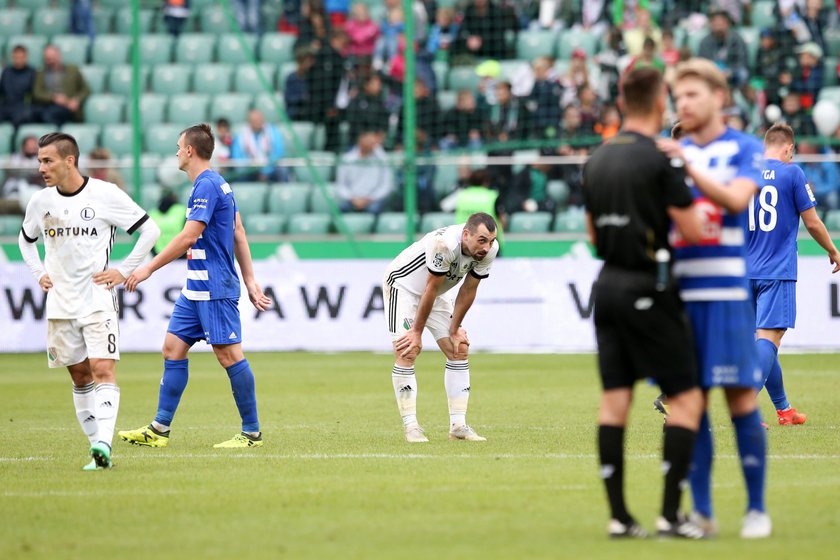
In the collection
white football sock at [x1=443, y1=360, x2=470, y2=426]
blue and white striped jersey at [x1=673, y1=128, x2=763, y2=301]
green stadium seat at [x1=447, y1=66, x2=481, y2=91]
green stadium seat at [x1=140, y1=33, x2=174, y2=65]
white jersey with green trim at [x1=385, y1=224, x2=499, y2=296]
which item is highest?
green stadium seat at [x1=140, y1=33, x2=174, y2=65]

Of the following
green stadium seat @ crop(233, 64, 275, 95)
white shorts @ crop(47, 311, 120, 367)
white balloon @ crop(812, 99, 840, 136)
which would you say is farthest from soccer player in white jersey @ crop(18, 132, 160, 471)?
green stadium seat @ crop(233, 64, 275, 95)

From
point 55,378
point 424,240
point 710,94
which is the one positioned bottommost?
point 55,378

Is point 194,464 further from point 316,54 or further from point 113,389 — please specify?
point 316,54

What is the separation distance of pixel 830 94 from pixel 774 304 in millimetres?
11192

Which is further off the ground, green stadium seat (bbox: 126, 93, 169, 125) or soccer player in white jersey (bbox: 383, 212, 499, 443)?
green stadium seat (bbox: 126, 93, 169, 125)

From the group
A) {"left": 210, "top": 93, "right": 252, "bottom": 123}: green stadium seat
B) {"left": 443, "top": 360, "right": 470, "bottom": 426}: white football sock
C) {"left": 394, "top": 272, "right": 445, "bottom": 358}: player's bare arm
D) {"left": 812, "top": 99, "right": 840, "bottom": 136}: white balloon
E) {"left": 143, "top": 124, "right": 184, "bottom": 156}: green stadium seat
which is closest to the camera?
{"left": 394, "top": 272, "right": 445, "bottom": 358}: player's bare arm

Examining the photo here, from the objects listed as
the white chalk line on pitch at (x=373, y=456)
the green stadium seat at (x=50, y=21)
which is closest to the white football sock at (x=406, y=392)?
the white chalk line on pitch at (x=373, y=456)

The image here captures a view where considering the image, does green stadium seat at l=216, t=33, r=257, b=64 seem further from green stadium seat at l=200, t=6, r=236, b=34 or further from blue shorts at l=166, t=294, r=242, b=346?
blue shorts at l=166, t=294, r=242, b=346

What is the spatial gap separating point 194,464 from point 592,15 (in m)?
15.4

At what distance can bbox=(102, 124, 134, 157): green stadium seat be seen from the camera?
74.6 feet

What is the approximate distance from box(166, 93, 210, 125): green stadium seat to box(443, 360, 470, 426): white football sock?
13.9 meters

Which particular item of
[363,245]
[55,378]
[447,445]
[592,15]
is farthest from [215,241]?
[592,15]

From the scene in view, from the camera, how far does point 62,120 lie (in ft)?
76.2

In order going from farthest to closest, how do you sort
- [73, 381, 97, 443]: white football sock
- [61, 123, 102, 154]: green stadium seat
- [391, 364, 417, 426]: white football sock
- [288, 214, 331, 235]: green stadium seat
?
[61, 123, 102, 154]: green stadium seat
[288, 214, 331, 235]: green stadium seat
[391, 364, 417, 426]: white football sock
[73, 381, 97, 443]: white football sock
